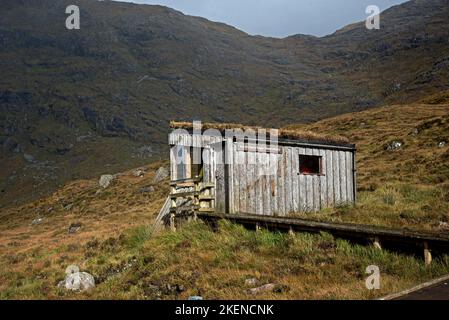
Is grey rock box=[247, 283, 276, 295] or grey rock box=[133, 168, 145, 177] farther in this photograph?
grey rock box=[133, 168, 145, 177]

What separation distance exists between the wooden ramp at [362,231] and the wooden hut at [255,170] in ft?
6.23

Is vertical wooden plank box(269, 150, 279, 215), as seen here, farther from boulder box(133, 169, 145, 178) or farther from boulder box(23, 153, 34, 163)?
boulder box(23, 153, 34, 163)

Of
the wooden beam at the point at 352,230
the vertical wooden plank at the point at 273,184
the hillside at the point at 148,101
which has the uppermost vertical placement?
the hillside at the point at 148,101

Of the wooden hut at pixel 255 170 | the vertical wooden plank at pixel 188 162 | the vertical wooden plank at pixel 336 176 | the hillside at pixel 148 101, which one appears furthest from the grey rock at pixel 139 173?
the hillside at pixel 148 101

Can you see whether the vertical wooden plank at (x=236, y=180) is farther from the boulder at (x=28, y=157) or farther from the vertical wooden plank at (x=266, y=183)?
the boulder at (x=28, y=157)

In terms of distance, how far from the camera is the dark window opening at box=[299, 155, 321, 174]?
18645 millimetres

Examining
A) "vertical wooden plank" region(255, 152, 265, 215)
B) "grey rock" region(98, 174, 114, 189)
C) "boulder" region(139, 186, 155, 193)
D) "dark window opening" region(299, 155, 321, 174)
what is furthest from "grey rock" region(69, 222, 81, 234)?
"grey rock" region(98, 174, 114, 189)

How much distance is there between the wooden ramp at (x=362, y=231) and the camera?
352 inches

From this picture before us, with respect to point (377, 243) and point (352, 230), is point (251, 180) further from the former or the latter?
point (377, 243)

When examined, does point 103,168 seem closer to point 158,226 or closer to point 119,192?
point 119,192

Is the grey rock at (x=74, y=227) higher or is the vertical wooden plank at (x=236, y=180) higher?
the vertical wooden plank at (x=236, y=180)

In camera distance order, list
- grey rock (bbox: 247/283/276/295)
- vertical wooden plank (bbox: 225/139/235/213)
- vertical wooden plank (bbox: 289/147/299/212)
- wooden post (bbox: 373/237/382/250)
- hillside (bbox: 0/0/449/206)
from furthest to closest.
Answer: hillside (bbox: 0/0/449/206) → vertical wooden plank (bbox: 289/147/299/212) → vertical wooden plank (bbox: 225/139/235/213) → wooden post (bbox: 373/237/382/250) → grey rock (bbox: 247/283/276/295)

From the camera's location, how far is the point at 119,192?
48812 mm

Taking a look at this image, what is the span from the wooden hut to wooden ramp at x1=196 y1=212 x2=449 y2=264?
6.23 ft
